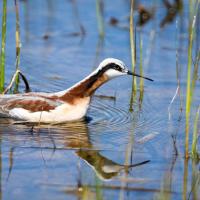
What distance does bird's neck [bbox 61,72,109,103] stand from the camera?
9759mm

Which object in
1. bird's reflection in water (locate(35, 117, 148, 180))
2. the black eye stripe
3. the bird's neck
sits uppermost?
the black eye stripe

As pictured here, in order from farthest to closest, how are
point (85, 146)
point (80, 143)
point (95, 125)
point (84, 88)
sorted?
point (84, 88)
point (95, 125)
point (80, 143)
point (85, 146)

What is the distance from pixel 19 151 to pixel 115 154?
104 centimetres

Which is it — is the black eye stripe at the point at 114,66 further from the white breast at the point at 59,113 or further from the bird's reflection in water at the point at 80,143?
the bird's reflection in water at the point at 80,143

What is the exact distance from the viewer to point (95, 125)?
9.55 m

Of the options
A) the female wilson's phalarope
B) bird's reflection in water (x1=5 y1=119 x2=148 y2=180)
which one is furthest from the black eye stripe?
bird's reflection in water (x1=5 y1=119 x2=148 y2=180)

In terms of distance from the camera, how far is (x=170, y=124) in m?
9.46

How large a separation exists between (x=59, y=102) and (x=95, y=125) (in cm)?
57

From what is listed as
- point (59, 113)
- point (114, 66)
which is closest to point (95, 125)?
point (59, 113)

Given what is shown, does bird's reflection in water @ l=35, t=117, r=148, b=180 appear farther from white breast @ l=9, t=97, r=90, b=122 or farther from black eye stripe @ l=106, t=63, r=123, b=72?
black eye stripe @ l=106, t=63, r=123, b=72

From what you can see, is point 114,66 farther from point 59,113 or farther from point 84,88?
point 59,113

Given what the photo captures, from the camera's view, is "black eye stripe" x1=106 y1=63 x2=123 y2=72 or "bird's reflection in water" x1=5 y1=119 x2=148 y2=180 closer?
"bird's reflection in water" x1=5 y1=119 x2=148 y2=180

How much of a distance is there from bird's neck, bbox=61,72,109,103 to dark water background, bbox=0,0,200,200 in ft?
1.13

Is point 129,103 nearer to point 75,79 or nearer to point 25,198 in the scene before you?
point 75,79
